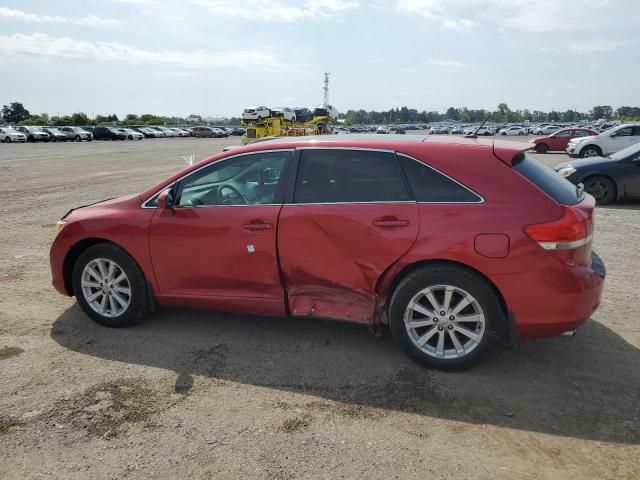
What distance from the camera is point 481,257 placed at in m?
3.72

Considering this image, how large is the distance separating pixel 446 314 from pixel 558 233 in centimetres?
94

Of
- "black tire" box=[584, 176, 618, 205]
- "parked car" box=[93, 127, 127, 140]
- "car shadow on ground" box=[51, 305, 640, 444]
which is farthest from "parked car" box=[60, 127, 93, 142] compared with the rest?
"car shadow on ground" box=[51, 305, 640, 444]

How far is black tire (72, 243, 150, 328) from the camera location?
4699 millimetres

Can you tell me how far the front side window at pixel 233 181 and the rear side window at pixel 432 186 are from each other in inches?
40.4

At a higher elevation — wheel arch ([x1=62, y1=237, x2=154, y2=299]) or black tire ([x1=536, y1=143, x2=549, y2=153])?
wheel arch ([x1=62, y1=237, x2=154, y2=299])

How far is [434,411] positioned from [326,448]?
0.81 meters

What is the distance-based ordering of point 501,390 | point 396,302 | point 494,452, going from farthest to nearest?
point 396,302
point 501,390
point 494,452

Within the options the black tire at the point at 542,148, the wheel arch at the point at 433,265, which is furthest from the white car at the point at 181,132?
the wheel arch at the point at 433,265

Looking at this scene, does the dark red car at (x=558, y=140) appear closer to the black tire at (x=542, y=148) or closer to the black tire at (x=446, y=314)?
the black tire at (x=542, y=148)

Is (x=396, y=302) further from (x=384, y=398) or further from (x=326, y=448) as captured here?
(x=326, y=448)

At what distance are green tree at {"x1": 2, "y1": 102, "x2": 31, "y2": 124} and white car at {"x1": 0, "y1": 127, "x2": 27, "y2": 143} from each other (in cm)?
5798

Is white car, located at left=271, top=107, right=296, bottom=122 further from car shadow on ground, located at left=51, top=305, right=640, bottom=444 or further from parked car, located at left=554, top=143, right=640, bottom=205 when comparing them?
car shadow on ground, located at left=51, top=305, right=640, bottom=444

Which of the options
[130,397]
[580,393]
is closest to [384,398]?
[580,393]

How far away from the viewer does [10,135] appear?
1970 inches
